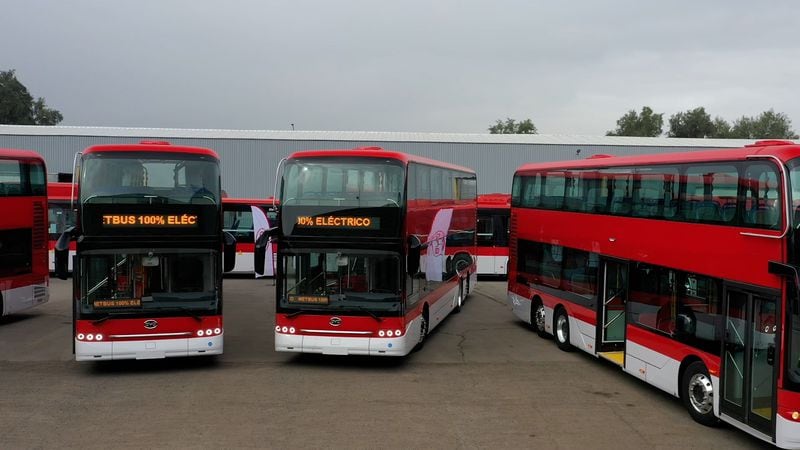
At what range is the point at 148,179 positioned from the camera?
10703mm

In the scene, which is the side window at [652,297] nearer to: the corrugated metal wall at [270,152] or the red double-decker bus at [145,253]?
the red double-decker bus at [145,253]

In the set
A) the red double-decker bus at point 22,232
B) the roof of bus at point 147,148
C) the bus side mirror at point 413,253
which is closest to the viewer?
the roof of bus at point 147,148

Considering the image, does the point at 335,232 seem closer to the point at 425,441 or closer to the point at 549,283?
the point at 425,441

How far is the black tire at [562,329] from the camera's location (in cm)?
1314

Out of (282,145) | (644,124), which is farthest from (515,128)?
(282,145)

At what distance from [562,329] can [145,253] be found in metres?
7.68

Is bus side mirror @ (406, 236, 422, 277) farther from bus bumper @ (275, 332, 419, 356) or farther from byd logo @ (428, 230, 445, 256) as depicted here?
byd logo @ (428, 230, 445, 256)

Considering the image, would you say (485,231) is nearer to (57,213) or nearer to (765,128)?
(57,213)

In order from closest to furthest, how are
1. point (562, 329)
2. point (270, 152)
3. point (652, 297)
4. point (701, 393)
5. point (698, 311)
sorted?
point (701, 393) → point (698, 311) → point (652, 297) → point (562, 329) → point (270, 152)

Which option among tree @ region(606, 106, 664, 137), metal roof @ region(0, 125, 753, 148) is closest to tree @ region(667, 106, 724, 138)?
tree @ region(606, 106, 664, 137)

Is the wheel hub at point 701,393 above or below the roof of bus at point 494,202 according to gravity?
below

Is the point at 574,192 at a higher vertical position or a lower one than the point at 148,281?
higher

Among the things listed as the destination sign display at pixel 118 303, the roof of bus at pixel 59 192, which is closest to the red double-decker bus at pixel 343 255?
the destination sign display at pixel 118 303

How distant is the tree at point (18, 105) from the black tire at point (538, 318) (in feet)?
238
